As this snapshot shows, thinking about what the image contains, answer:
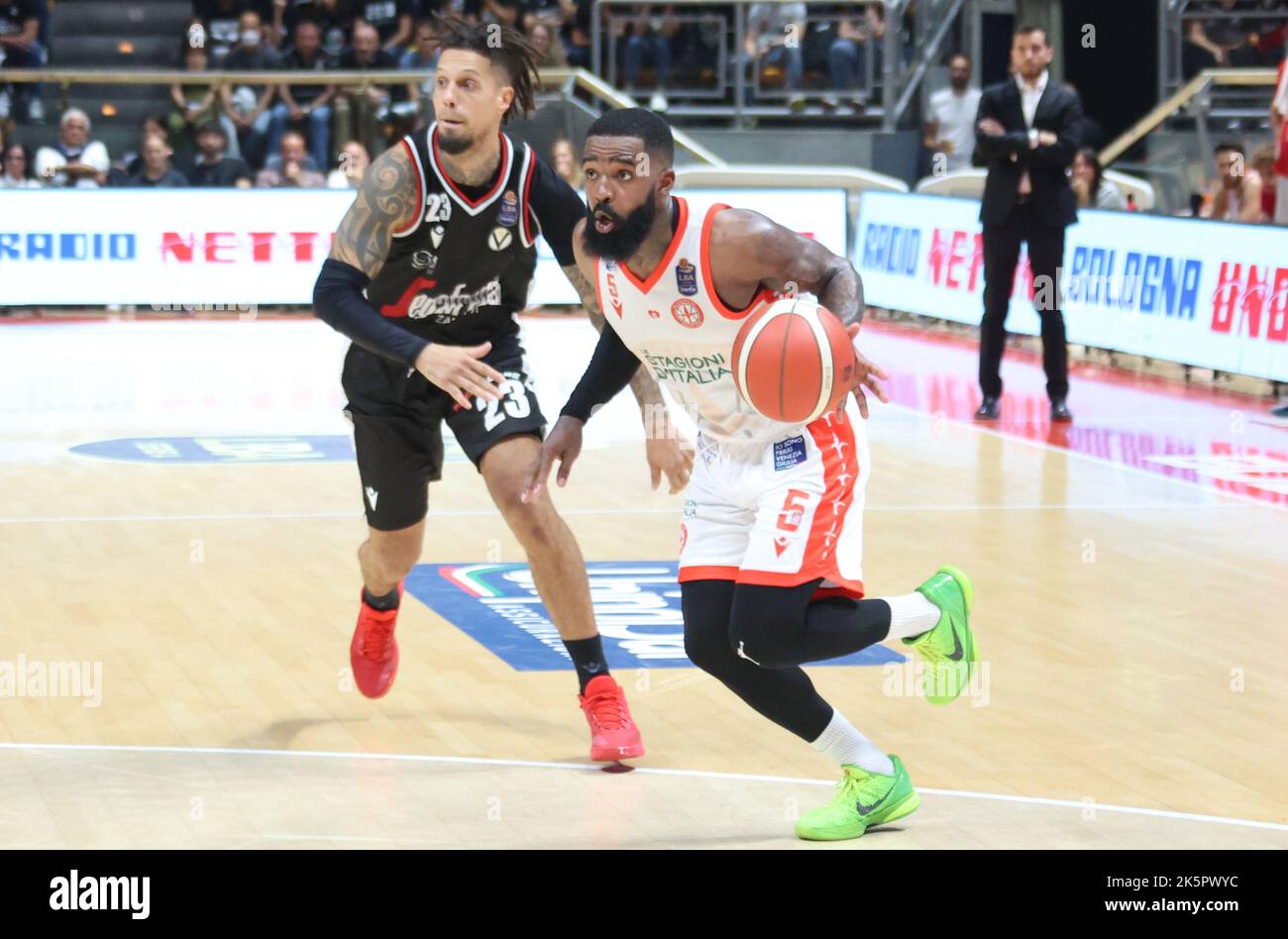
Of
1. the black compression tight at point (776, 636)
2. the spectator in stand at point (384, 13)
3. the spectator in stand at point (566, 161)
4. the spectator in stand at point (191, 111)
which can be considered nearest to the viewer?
the black compression tight at point (776, 636)

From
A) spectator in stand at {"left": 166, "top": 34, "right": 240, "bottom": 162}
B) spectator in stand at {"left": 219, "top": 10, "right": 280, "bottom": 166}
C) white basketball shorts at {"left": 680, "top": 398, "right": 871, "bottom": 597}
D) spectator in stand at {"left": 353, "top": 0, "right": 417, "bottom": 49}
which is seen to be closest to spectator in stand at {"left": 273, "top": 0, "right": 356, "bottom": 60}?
spectator in stand at {"left": 353, "top": 0, "right": 417, "bottom": 49}

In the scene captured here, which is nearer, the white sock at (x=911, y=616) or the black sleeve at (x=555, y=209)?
the white sock at (x=911, y=616)

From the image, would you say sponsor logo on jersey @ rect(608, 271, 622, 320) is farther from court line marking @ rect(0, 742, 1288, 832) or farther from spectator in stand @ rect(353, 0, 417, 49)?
spectator in stand @ rect(353, 0, 417, 49)

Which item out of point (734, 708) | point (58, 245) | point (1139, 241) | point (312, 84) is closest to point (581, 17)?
point (312, 84)

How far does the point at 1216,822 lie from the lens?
17.4ft

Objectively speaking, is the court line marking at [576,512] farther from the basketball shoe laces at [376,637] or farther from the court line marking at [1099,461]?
the basketball shoe laces at [376,637]

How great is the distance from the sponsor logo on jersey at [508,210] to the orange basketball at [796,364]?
1353mm

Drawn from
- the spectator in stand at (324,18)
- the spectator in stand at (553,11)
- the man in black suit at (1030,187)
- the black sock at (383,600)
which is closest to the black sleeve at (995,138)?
the man in black suit at (1030,187)

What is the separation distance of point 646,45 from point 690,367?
58.1ft

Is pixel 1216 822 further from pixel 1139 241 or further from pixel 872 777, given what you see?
pixel 1139 241

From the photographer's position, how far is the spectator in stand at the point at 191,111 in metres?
20.3

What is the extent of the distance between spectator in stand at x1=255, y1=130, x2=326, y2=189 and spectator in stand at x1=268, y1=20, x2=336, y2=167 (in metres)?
0.75

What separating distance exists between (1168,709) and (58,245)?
43.9 ft

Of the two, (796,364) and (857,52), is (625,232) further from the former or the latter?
(857,52)
